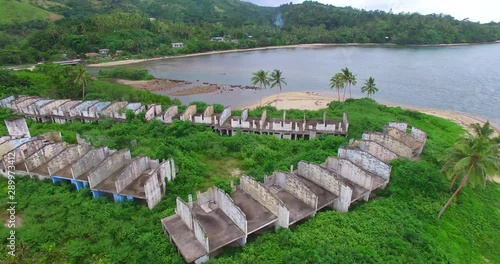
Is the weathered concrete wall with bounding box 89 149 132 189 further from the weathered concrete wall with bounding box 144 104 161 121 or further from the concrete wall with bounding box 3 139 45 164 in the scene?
the weathered concrete wall with bounding box 144 104 161 121

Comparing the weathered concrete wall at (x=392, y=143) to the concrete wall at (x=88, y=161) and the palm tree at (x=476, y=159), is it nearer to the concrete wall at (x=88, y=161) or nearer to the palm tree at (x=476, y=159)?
the palm tree at (x=476, y=159)

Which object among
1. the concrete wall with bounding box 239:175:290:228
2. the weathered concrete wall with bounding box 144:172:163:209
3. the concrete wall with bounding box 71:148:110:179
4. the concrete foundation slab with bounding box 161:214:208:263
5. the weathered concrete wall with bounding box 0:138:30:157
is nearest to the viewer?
the concrete foundation slab with bounding box 161:214:208:263

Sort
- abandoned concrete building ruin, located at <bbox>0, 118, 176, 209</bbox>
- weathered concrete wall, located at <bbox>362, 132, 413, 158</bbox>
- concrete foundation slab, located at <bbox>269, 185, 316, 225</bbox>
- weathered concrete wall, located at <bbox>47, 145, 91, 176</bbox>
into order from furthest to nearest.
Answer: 1. weathered concrete wall, located at <bbox>362, 132, 413, 158</bbox>
2. weathered concrete wall, located at <bbox>47, 145, 91, 176</bbox>
3. abandoned concrete building ruin, located at <bbox>0, 118, 176, 209</bbox>
4. concrete foundation slab, located at <bbox>269, 185, 316, 225</bbox>

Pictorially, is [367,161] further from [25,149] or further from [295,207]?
[25,149]

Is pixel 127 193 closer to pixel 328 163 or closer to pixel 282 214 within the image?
pixel 282 214

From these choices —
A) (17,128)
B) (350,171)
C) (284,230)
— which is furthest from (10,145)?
(350,171)

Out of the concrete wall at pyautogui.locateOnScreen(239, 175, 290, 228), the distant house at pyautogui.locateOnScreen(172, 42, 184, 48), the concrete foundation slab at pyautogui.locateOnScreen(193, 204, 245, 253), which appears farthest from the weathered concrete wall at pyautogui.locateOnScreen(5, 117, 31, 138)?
the distant house at pyautogui.locateOnScreen(172, 42, 184, 48)

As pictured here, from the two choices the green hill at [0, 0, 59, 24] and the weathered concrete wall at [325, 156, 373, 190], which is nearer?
the weathered concrete wall at [325, 156, 373, 190]
